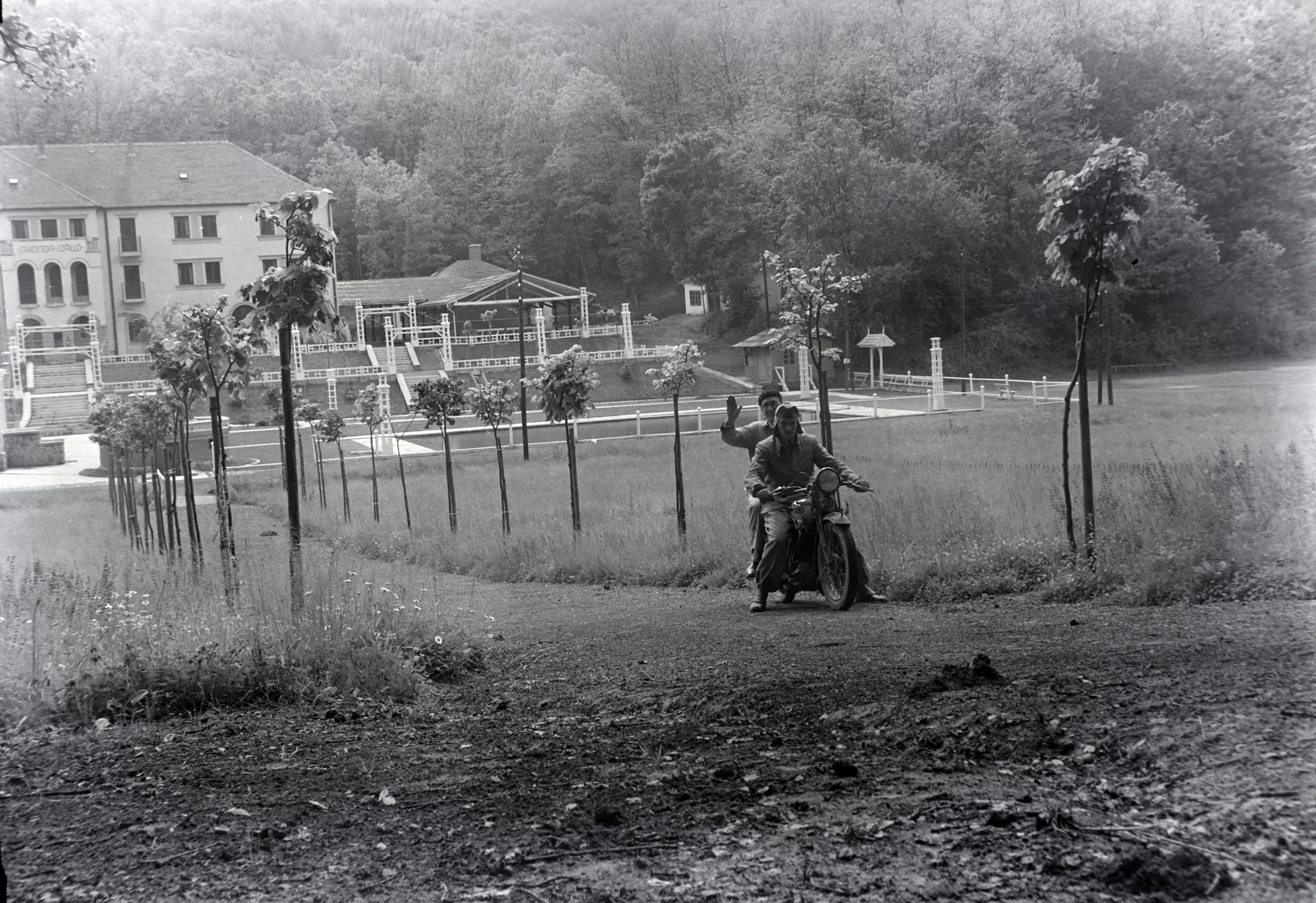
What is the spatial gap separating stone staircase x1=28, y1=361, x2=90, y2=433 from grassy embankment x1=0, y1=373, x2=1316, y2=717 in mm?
1465

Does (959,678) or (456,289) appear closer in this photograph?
(959,678)

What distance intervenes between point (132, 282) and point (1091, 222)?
11432mm

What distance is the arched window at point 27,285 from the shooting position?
34.3ft

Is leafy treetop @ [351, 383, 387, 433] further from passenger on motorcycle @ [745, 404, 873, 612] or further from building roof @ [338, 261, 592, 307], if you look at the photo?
passenger on motorcycle @ [745, 404, 873, 612]

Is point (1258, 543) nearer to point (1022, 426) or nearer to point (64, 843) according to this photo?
point (64, 843)

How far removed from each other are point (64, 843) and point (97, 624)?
255 centimetres

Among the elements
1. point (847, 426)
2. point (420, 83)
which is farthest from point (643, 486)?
point (420, 83)

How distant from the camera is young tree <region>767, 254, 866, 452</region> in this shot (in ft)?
43.3

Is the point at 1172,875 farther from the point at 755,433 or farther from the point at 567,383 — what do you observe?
the point at 567,383

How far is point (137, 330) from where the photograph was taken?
13156mm

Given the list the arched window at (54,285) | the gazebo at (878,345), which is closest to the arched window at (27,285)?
the arched window at (54,285)

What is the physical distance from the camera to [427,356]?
22.6 metres

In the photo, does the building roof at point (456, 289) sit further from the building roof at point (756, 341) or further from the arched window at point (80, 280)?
the arched window at point (80, 280)

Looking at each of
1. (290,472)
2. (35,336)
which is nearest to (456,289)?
(35,336)
